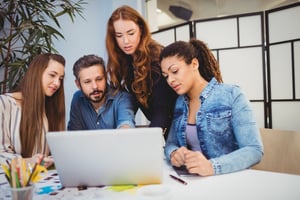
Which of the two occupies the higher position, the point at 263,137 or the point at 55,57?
the point at 55,57

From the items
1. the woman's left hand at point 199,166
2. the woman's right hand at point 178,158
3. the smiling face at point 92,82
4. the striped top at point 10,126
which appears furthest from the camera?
the smiling face at point 92,82

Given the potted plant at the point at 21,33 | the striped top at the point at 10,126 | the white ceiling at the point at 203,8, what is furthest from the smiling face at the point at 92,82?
the white ceiling at the point at 203,8

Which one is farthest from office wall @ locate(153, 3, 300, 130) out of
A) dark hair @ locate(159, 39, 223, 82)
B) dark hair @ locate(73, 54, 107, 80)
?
dark hair @ locate(73, 54, 107, 80)

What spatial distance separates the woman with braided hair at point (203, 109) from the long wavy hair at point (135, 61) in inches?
7.6

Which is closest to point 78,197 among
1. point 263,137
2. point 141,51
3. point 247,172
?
point 247,172

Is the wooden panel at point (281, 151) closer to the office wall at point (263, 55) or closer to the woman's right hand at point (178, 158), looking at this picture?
the woman's right hand at point (178, 158)

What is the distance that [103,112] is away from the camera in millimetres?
1560

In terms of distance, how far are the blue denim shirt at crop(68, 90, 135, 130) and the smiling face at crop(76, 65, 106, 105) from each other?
0.07 metres

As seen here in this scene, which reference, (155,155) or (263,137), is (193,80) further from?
(155,155)

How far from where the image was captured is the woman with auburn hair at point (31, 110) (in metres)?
1.35

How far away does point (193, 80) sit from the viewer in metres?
1.41

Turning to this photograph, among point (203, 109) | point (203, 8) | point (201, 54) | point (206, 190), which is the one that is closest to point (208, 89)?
point (203, 109)

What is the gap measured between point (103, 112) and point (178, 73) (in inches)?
18.9

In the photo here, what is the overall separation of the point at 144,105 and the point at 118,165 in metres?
0.76
